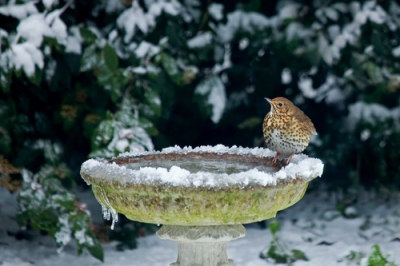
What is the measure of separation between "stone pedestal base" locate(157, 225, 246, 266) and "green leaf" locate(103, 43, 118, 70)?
1.20m

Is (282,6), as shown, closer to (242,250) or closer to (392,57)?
(392,57)

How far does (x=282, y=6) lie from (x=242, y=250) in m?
1.69

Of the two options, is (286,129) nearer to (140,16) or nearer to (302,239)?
(140,16)

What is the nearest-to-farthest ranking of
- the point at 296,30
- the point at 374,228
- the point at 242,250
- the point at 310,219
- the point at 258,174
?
the point at 258,174
the point at 296,30
the point at 242,250
the point at 374,228
the point at 310,219

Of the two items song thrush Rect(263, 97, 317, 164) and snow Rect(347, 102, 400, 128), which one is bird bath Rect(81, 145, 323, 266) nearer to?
song thrush Rect(263, 97, 317, 164)

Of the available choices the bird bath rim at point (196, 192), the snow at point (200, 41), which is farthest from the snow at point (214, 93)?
the bird bath rim at point (196, 192)

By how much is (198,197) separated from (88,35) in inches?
69.5

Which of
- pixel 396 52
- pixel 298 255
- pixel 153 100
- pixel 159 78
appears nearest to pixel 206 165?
pixel 153 100

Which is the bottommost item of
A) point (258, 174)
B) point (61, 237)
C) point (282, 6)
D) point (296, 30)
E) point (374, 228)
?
point (258, 174)

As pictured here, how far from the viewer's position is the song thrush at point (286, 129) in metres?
3.10

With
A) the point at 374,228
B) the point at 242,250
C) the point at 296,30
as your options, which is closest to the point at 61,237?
the point at 242,250

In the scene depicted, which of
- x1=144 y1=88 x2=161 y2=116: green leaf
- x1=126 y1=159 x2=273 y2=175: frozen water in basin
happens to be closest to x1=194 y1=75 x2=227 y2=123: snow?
x1=144 y1=88 x2=161 y2=116: green leaf

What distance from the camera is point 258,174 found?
2.45 metres

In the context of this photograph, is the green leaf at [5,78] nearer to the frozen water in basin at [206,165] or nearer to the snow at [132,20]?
the snow at [132,20]
